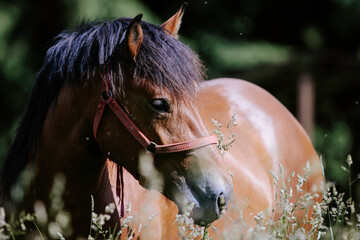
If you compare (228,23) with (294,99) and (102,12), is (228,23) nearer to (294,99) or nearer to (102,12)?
(294,99)

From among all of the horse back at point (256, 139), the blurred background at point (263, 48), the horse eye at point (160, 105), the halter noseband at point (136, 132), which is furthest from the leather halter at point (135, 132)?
the blurred background at point (263, 48)

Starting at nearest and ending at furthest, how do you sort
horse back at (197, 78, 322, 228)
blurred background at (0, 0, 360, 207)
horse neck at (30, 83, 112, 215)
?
horse neck at (30, 83, 112, 215), horse back at (197, 78, 322, 228), blurred background at (0, 0, 360, 207)

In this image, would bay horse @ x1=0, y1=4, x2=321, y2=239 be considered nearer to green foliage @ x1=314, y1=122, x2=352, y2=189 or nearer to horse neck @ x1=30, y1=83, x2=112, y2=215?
horse neck @ x1=30, y1=83, x2=112, y2=215

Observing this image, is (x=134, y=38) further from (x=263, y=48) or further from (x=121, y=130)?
(x=263, y=48)

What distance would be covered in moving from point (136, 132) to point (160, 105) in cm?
16

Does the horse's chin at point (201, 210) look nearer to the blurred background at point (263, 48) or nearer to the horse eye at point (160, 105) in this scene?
the horse eye at point (160, 105)

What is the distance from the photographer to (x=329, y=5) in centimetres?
941

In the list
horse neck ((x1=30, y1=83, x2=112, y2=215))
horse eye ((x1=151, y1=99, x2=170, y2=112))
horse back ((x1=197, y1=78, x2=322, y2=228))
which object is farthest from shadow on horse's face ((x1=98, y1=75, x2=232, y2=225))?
horse back ((x1=197, y1=78, x2=322, y2=228))

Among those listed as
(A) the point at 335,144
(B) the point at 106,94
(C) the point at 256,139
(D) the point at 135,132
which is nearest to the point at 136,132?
(D) the point at 135,132

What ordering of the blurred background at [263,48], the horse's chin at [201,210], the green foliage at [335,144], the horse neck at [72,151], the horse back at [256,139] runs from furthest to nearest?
the green foliage at [335,144], the blurred background at [263,48], the horse back at [256,139], the horse neck at [72,151], the horse's chin at [201,210]

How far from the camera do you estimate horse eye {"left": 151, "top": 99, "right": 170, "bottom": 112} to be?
2188mm

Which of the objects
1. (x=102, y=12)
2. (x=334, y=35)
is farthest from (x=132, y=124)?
(x=334, y=35)

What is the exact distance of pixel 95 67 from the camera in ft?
7.64

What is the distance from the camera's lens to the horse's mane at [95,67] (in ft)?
7.37
